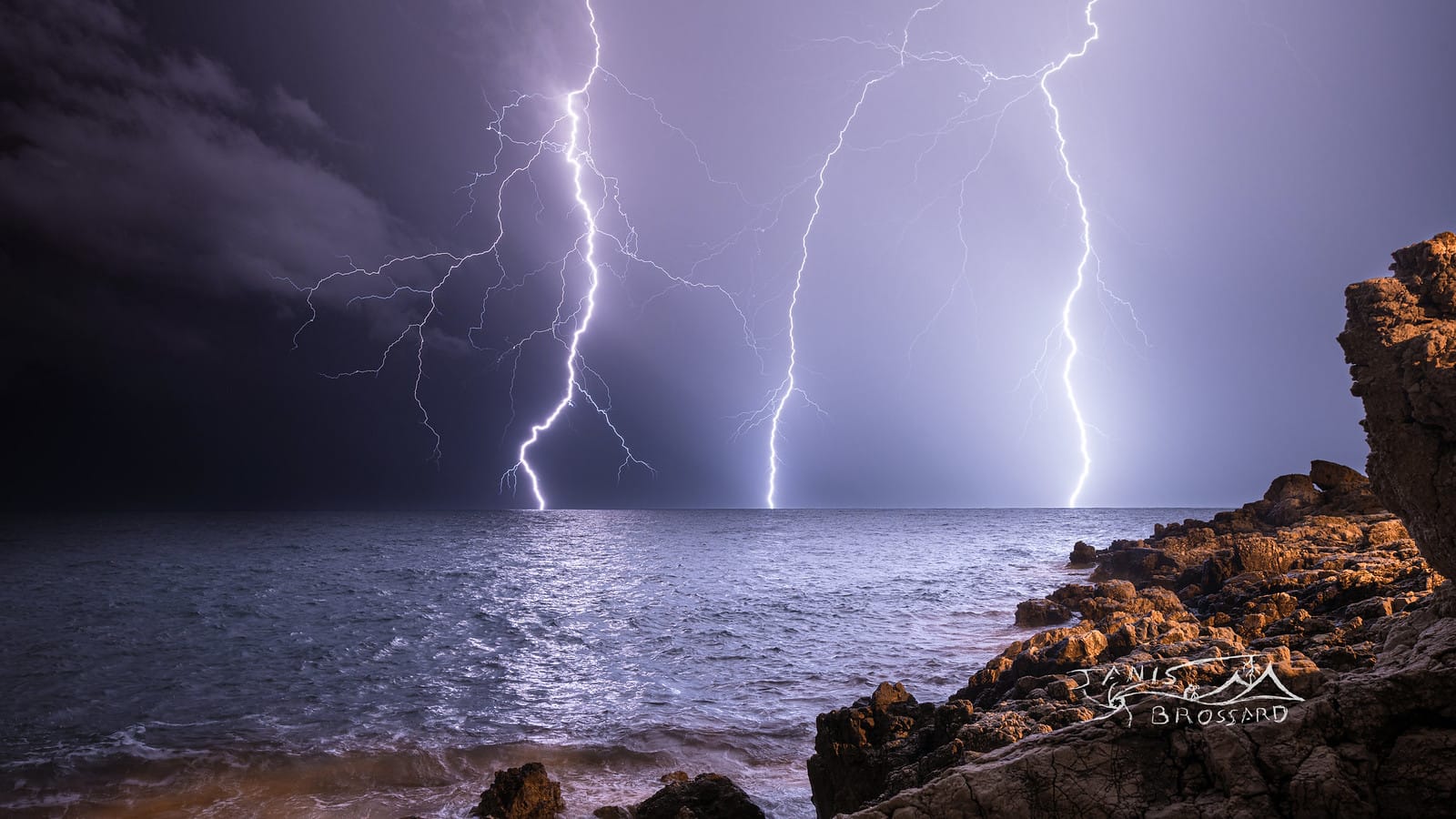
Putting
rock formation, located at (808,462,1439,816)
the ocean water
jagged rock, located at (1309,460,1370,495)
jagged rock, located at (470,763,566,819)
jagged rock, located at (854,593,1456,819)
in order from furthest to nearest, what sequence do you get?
jagged rock, located at (1309,460,1370,495) < the ocean water < jagged rock, located at (470,763,566,819) < rock formation, located at (808,462,1439,816) < jagged rock, located at (854,593,1456,819)

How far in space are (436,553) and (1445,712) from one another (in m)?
42.3

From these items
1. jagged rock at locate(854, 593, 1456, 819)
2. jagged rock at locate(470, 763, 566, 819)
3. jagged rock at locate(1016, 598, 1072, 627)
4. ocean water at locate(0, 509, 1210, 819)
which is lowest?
ocean water at locate(0, 509, 1210, 819)

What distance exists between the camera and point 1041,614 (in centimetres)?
1291

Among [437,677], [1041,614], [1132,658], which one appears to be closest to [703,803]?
[1132,658]

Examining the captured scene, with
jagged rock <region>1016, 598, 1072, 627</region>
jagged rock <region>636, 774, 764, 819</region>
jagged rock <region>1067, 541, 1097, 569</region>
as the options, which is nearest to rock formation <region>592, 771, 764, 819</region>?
jagged rock <region>636, 774, 764, 819</region>

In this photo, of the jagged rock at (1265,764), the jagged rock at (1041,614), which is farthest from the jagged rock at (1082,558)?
the jagged rock at (1265,764)

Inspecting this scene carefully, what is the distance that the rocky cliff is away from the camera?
2.25m

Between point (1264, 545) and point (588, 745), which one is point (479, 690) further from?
point (1264, 545)

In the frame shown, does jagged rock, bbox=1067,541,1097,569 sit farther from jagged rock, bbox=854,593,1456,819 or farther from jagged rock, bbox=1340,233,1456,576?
jagged rock, bbox=854,593,1456,819

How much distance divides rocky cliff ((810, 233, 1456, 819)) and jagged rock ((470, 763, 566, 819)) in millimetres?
2353

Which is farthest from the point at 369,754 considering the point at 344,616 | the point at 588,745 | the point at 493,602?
the point at 493,602

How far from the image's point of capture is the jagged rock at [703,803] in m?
5.00

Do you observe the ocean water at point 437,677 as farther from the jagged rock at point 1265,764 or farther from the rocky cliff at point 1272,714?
the jagged rock at point 1265,764

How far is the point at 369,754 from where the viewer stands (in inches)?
297
